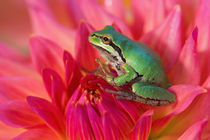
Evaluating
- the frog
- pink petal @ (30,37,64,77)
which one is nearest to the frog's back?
the frog

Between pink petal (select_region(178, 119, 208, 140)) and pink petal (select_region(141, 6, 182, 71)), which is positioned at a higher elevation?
pink petal (select_region(141, 6, 182, 71))

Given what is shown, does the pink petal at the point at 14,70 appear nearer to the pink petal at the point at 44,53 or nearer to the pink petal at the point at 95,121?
the pink petal at the point at 44,53

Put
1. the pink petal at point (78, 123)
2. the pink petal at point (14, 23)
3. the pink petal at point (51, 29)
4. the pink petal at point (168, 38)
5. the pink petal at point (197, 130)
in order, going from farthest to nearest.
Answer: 1. the pink petal at point (14, 23)
2. the pink petal at point (51, 29)
3. the pink petal at point (168, 38)
4. the pink petal at point (78, 123)
5. the pink petal at point (197, 130)

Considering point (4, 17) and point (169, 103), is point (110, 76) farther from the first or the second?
point (4, 17)

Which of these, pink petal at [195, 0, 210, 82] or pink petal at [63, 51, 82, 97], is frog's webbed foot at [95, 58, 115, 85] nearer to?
pink petal at [63, 51, 82, 97]

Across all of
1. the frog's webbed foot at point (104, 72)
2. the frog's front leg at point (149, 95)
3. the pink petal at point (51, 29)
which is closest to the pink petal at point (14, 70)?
the pink petal at point (51, 29)

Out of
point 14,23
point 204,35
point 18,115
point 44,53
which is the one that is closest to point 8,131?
point 18,115
